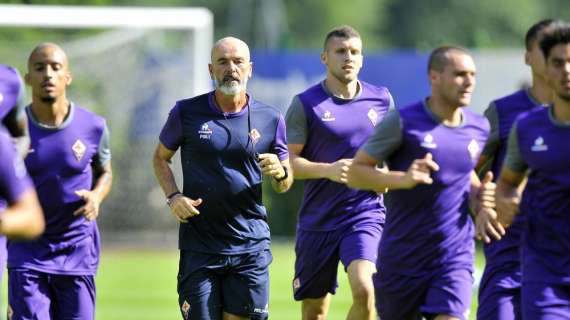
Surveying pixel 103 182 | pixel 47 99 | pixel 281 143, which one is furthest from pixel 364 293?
pixel 47 99

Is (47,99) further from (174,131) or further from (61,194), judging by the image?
(174,131)

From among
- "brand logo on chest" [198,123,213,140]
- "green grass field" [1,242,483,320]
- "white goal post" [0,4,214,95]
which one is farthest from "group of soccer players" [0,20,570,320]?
"white goal post" [0,4,214,95]

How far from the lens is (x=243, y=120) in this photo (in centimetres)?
1088

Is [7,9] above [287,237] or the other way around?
above

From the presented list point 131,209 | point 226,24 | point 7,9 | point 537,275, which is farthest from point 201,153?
point 226,24

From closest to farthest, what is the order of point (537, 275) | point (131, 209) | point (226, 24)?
point (537, 275)
point (131, 209)
point (226, 24)

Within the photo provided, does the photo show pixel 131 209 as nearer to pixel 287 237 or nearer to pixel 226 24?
pixel 287 237

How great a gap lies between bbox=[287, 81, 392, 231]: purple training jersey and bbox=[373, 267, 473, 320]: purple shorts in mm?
1759

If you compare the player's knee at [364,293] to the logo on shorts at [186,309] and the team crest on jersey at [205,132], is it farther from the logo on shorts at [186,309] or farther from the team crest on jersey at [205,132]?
the team crest on jersey at [205,132]

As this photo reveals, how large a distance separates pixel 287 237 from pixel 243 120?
714 inches

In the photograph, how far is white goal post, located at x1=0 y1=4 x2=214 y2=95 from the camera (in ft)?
84.1

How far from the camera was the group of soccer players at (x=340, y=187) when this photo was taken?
8.88 metres

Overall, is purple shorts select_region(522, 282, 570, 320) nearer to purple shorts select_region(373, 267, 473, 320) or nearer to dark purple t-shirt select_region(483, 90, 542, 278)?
purple shorts select_region(373, 267, 473, 320)

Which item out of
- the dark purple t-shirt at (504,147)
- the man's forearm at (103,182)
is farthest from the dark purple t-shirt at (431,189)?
the man's forearm at (103,182)
